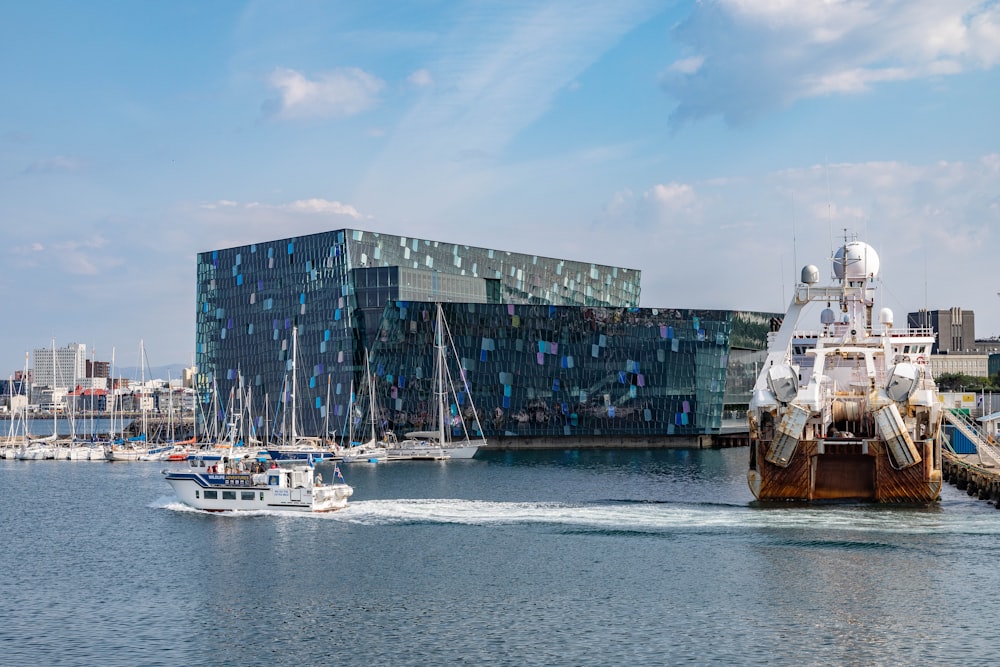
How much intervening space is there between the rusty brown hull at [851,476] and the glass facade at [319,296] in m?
73.1

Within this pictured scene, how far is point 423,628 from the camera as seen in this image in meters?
40.0

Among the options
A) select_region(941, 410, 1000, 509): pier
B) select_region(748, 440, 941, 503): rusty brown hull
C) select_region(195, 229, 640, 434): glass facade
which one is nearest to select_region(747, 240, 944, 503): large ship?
select_region(748, 440, 941, 503): rusty brown hull

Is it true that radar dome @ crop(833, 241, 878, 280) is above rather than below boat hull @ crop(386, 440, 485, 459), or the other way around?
above

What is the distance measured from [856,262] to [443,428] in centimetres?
5647

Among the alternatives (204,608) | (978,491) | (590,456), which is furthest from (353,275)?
(204,608)

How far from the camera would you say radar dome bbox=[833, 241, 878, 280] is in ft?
258

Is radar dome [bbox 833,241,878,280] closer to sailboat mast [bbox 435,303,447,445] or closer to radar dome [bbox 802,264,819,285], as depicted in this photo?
radar dome [bbox 802,264,819,285]

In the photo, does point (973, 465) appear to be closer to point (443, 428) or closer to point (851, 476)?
point (851, 476)

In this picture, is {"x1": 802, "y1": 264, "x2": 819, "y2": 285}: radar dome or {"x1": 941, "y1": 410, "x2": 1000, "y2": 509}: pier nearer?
{"x1": 941, "y1": 410, "x2": 1000, "y2": 509}: pier

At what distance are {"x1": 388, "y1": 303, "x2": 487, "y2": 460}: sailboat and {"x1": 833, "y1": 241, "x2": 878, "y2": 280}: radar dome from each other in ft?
163

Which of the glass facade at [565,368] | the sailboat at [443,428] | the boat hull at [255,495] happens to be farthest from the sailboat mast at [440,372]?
the boat hull at [255,495]

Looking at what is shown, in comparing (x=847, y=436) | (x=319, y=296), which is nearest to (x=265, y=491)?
(x=847, y=436)

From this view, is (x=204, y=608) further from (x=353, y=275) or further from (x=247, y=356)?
(x=247, y=356)

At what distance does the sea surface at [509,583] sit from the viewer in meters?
37.3
